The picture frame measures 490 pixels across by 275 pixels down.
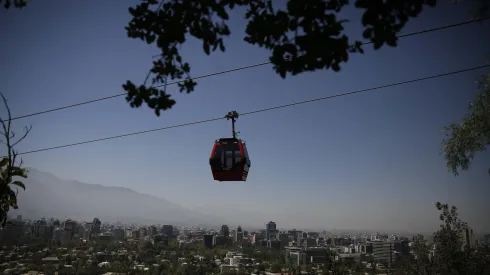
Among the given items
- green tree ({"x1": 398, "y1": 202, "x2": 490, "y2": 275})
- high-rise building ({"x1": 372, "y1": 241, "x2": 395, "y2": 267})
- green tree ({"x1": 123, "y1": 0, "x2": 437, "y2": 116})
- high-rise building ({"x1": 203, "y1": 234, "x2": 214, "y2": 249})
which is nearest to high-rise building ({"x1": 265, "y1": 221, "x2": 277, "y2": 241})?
high-rise building ({"x1": 203, "y1": 234, "x2": 214, "y2": 249})

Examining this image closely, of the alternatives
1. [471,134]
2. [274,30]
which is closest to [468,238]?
[471,134]

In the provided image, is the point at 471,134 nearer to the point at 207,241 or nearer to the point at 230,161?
the point at 230,161

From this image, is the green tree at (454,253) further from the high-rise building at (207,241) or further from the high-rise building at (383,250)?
the high-rise building at (207,241)

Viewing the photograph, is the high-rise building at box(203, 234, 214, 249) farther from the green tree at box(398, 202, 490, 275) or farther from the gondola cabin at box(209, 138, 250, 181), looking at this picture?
the gondola cabin at box(209, 138, 250, 181)

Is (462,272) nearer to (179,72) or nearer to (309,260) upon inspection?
(179,72)

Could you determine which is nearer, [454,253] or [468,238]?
[454,253]

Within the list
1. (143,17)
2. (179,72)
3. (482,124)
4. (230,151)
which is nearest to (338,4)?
A: (179,72)

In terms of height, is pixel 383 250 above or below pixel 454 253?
below
